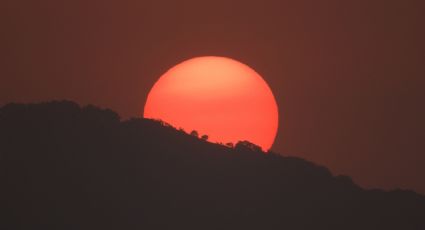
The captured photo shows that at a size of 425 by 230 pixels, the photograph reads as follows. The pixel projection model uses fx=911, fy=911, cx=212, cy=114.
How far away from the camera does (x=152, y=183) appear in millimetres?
125812

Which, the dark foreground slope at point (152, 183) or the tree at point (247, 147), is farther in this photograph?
the tree at point (247, 147)

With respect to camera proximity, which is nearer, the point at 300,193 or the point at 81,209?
the point at 81,209

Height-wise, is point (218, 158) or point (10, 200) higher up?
point (218, 158)

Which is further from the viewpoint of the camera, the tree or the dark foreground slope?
the tree

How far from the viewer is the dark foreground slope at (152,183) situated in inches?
4695

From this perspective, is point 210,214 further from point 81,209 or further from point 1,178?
point 1,178

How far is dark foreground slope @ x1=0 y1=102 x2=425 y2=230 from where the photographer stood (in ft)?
391

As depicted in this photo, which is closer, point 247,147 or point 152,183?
point 152,183

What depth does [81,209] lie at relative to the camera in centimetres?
11875

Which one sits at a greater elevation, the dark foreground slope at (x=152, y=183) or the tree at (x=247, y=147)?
the tree at (x=247, y=147)

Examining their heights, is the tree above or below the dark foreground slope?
above

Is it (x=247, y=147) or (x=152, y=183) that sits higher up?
(x=247, y=147)

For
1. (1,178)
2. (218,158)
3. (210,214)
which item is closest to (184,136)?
(218,158)

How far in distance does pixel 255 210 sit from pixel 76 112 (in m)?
29.7
